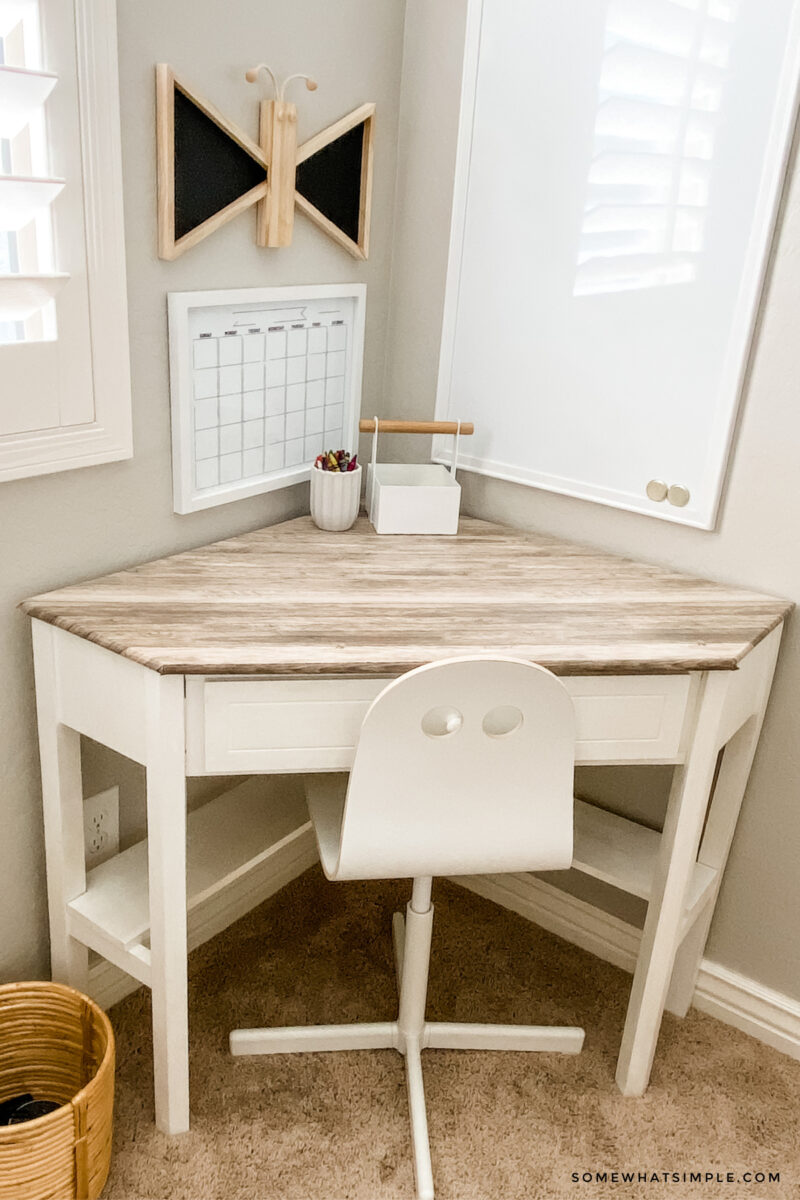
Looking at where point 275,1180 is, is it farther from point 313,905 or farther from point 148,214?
point 148,214

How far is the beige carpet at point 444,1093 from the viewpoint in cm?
149

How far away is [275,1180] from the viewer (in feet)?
4.83

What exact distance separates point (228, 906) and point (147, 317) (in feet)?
3.88

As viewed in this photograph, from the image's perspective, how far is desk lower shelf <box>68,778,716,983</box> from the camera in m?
1.50

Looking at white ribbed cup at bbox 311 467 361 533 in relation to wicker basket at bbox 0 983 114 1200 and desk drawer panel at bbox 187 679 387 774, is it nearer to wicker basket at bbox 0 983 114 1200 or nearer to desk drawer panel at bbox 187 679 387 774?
desk drawer panel at bbox 187 679 387 774

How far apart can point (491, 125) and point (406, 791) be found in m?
1.23

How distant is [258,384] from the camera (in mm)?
1728

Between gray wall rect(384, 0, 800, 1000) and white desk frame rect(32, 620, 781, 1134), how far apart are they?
80 mm

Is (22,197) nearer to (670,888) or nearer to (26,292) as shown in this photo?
(26,292)

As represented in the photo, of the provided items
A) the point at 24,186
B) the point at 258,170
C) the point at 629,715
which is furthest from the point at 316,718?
the point at 258,170

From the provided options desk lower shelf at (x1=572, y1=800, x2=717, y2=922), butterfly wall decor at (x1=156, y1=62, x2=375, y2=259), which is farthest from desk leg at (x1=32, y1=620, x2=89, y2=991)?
desk lower shelf at (x1=572, y1=800, x2=717, y2=922)

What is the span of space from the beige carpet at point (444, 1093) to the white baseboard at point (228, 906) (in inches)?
1.1

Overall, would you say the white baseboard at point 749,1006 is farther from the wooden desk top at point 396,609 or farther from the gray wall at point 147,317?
the gray wall at point 147,317

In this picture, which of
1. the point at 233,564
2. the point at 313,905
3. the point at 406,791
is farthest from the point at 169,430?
the point at 313,905
